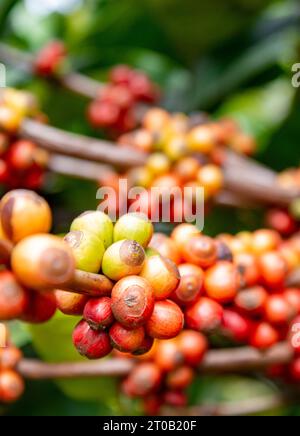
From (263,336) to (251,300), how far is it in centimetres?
10

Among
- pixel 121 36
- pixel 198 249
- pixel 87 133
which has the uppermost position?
pixel 121 36

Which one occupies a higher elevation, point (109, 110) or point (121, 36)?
point (121, 36)

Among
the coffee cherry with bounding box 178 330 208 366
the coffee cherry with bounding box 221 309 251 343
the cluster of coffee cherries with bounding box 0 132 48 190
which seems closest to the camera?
the coffee cherry with bounding box 221 309 251 343

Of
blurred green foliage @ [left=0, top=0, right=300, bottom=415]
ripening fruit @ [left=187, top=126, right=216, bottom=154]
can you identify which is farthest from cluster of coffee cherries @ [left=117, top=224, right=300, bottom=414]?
blurred green foliage @ [left=0, top=0, right=300, bottom=415]

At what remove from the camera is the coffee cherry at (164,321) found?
48 centimetres

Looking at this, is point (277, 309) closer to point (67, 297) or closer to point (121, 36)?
point (67, 297)

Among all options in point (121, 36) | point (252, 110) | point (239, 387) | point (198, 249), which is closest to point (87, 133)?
point (121, 36)

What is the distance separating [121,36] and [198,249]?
1.57 m

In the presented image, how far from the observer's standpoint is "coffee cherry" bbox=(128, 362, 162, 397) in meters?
1.03

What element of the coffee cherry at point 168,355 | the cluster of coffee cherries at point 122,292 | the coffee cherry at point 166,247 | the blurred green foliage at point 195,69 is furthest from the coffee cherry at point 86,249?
the blurred green foliage at point 195,69

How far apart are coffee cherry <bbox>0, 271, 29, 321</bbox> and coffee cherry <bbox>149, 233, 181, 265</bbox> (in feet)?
0.62

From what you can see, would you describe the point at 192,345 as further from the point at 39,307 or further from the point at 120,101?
the point at 120,101

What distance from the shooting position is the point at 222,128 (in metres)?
1.37

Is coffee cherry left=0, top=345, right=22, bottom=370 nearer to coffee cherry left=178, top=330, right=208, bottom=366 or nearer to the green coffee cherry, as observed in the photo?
coffee cherry left=178, top=330, right=208, bottom=366
